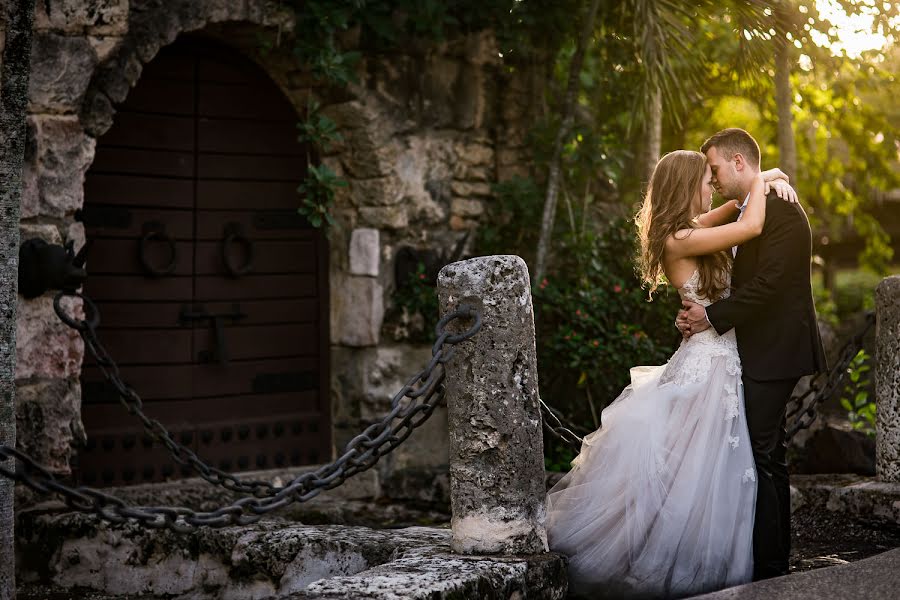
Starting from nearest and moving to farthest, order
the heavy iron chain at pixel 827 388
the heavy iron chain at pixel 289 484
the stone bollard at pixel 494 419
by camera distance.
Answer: the heavy iron chain at pixel 289 484 < the stone bollard at pixel 494 419 < the heavy iron chain at pixel 827 388

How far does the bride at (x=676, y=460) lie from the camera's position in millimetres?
3473

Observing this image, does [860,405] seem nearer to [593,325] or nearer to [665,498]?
[593,325]

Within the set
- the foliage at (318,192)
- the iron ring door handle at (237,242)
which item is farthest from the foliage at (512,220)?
the iron ring door handle at (237,242)

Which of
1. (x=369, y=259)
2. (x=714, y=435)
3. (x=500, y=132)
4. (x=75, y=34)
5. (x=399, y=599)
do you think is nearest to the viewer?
(x=399, y=599)

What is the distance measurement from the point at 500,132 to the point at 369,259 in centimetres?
125

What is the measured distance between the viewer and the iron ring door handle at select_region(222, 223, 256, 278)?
19.1 feet

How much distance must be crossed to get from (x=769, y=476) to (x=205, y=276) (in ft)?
11.2

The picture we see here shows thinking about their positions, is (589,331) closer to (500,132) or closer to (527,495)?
(500,132)

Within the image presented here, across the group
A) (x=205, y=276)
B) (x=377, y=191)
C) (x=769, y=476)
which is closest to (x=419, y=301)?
(x=377, y=191)

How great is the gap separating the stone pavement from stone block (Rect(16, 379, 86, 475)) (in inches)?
119

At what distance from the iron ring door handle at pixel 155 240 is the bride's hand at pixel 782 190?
325cm

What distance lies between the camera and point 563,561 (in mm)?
3412

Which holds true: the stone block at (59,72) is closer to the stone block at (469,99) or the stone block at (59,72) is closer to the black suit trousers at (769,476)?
the stone block at (469,99)

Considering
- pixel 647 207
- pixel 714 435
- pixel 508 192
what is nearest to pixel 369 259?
pixel 508 192
